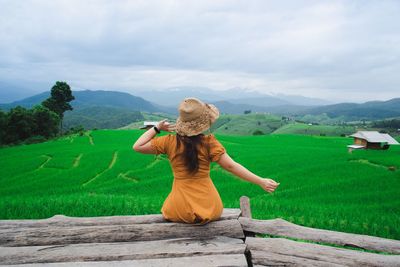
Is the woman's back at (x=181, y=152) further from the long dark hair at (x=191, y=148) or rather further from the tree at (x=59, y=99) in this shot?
the tree at (x=59, y=99)

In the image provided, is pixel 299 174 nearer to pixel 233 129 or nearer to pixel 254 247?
pixel 254 247

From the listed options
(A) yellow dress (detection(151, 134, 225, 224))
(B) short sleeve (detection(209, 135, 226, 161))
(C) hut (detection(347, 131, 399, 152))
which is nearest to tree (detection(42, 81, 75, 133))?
(C) hut (detection(347, 131, 399, 152))

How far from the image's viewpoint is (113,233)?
14.1 feet

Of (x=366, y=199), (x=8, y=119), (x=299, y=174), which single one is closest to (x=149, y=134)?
(x=366, y=199)

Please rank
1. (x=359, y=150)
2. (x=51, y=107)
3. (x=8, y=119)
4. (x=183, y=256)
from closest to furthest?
(x=183, y=256)
(x=359, y=150)
(x=8, y=119)
(x=51, y=107)

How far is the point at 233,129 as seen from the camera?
13850 centimetres

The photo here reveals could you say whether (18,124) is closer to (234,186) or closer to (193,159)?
(234,186)

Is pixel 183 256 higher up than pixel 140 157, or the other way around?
pixel 183 256

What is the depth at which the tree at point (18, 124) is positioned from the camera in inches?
1896

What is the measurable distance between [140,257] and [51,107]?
58984mm

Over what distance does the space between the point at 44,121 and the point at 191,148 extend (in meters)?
53.4

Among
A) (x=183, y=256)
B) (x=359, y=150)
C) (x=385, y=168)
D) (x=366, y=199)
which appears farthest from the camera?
(x=359, y=150)

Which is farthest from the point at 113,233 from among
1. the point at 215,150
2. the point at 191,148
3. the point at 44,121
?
the point at 44,121

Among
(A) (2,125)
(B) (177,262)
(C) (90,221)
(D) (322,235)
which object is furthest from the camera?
(A) (2,125)
